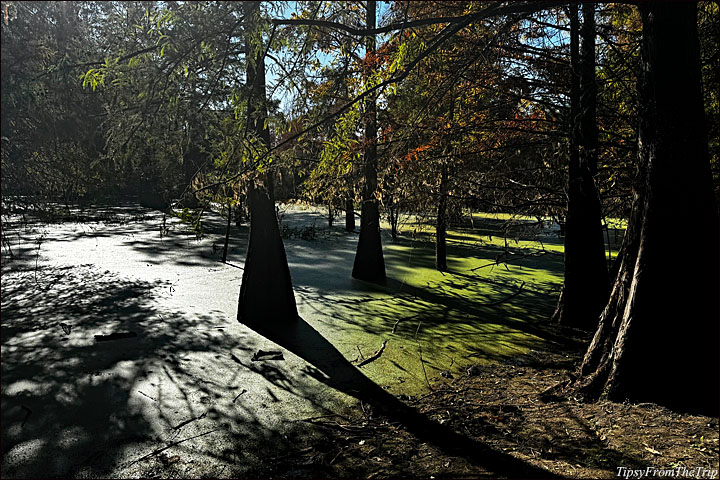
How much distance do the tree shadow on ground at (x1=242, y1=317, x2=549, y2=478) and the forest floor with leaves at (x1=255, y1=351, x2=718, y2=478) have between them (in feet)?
0.22

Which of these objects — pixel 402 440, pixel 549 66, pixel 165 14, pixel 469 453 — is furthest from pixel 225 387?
pixel 549 66

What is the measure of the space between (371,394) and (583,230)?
407cm

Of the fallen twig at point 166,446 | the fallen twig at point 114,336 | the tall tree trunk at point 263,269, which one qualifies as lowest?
the fallen twig at point 166,446

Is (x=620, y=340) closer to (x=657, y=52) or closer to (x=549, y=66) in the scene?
(x=657, y=52)

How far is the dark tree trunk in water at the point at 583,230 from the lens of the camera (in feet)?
23.0

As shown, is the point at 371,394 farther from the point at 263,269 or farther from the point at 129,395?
the point at 263,269

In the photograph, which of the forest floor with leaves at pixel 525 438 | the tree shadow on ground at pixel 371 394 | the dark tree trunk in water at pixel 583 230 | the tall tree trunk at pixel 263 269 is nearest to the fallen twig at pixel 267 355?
the tree shadow on ground at pixel 371 394

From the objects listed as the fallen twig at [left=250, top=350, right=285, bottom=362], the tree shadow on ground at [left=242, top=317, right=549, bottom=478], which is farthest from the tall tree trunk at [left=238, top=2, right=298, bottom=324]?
the fallen twig at [left=250, top=350, right=285, bottom=362]

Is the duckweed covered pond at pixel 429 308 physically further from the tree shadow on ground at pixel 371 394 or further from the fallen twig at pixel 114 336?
the fallen twig at pixel 114 336

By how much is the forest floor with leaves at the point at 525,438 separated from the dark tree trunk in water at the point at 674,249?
303 mm

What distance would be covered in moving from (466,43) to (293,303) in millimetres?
4624

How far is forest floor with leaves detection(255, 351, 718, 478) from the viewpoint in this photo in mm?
3000

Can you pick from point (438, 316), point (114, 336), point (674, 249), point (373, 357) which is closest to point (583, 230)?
point (438, 316)

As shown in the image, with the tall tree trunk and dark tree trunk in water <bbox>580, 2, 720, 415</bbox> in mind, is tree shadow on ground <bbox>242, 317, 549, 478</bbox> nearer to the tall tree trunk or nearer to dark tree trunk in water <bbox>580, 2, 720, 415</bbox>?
the tall tree trunk
